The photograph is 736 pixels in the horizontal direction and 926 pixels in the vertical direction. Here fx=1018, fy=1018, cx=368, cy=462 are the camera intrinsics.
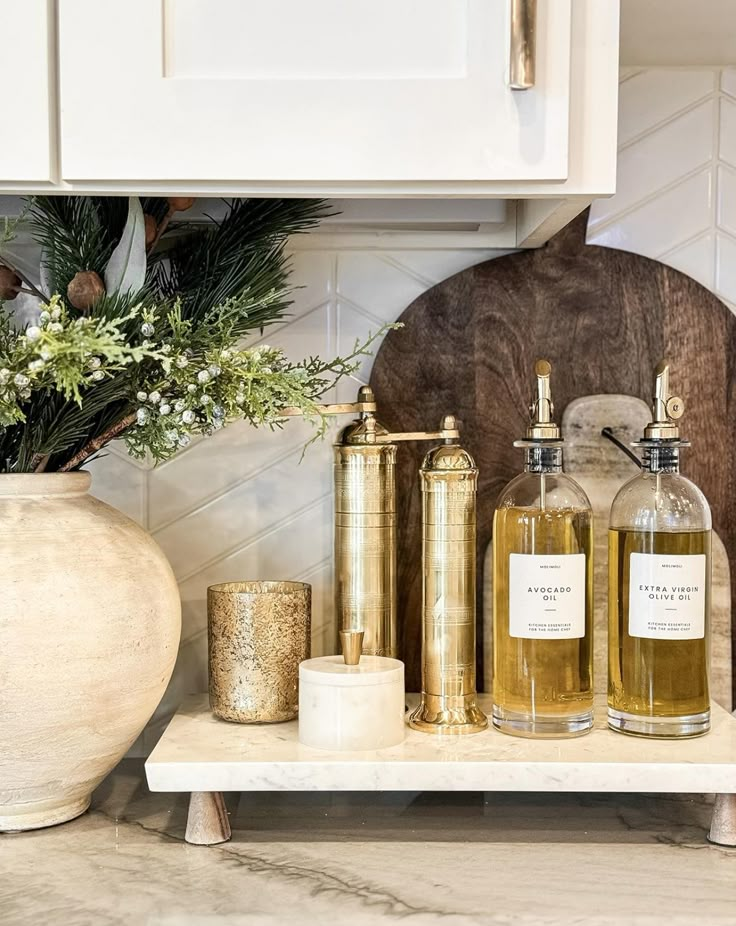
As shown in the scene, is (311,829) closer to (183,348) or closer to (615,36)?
(183,348)

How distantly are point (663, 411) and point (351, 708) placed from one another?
0.39 meters

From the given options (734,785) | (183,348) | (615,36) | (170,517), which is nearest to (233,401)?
(183,348)

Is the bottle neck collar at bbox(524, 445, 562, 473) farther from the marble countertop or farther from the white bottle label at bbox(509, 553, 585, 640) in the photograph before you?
the marble countertop

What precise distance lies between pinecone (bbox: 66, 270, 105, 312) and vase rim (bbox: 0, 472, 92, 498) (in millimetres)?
142

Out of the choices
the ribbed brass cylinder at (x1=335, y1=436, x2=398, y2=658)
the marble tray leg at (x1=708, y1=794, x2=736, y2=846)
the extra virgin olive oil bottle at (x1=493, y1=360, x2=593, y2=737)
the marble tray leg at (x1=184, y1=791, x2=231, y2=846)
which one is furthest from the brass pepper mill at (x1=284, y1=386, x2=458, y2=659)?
the marble tray leg at (x1=708, y1=794, x2=736, y2=846)

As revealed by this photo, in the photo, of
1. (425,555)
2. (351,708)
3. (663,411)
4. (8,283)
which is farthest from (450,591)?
(8,283)

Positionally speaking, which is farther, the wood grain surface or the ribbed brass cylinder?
the wood grain surface

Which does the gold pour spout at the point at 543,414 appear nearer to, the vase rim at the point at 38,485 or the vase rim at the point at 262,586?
the vase rim at the point at 262,586

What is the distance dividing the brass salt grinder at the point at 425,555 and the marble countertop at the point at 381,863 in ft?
0.33

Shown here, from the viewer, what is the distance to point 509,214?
3.42ft

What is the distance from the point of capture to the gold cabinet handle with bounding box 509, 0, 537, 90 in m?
0.74

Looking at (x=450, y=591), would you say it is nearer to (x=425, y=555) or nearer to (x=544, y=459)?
(x=425, y=555)

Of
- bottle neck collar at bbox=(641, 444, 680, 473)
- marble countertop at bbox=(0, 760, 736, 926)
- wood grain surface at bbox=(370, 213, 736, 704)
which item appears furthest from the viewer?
wood grain surface at bbox=(370, 213, 736, 704)

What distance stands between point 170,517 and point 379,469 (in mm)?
257
